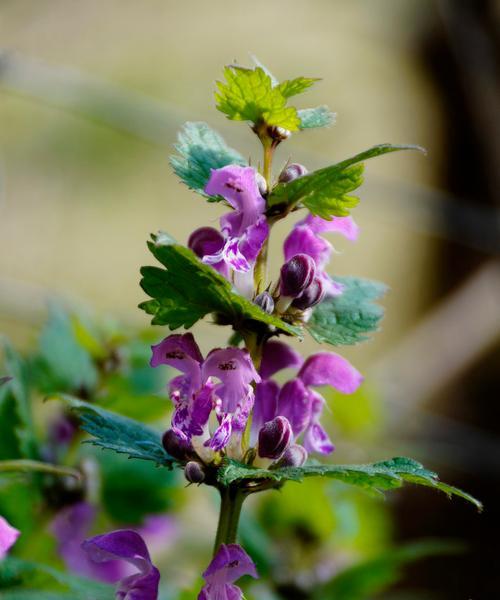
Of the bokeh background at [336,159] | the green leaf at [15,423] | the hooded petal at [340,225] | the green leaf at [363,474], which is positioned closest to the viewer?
the green leaf at [363,474]

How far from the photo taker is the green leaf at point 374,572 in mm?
730

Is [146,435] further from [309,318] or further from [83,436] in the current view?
[83,436]

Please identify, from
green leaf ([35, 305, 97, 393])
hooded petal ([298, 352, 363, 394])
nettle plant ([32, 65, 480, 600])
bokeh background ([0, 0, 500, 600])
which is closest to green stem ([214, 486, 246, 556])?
nettle plant ([32, 65, 480, 600])

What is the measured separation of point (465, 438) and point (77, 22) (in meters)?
1.94

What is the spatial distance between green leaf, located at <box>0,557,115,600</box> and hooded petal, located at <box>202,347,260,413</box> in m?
0.16

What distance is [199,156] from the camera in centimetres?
52

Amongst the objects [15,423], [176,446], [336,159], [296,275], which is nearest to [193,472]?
[176,446]

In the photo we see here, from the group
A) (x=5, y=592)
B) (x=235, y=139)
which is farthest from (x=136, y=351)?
(x=235, y=139)

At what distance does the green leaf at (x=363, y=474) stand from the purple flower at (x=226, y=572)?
4 centimetres

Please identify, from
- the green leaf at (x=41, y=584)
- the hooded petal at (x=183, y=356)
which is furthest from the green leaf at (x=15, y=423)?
the hooded petal at (x=183, y=356)

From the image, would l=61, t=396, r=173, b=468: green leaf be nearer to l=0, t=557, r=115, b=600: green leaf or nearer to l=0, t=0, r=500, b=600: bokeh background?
l=0, t=557, r=115, b=600: green leaf

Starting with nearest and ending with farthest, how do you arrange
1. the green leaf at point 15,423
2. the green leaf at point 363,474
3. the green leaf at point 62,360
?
the green leaf at point 363,474
the green leaf at point 15,423
the green leaf at point 62,360

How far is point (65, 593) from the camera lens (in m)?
0.59

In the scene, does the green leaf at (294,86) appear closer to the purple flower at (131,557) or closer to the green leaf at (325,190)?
the green leaf at (325,190)
